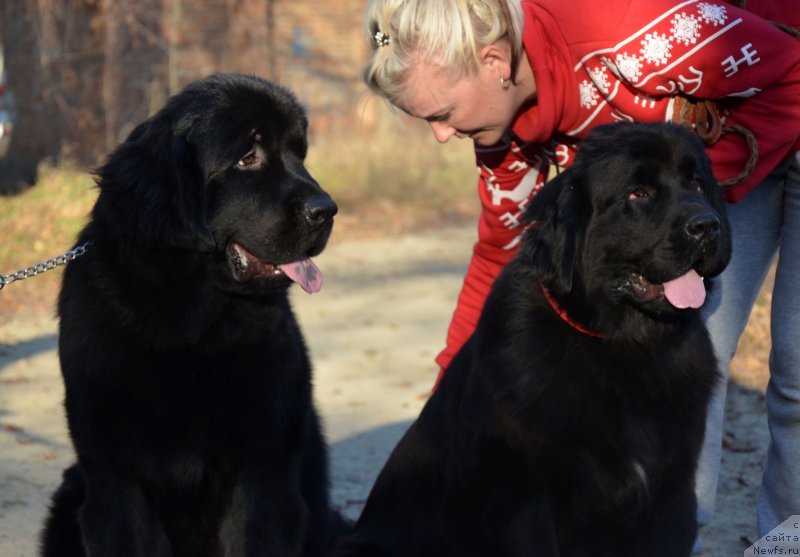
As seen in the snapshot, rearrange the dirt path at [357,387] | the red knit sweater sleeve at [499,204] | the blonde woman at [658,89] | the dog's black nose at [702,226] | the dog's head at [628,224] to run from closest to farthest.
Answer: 1. the dog's black nose at [702,226]
2. the dog's head at [628,224]
3. the blonde woman at [658,89]
4. the red knit sweater sleeve at [499,204]
5. the dirt path at [357,387]

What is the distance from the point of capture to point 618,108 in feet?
10.9

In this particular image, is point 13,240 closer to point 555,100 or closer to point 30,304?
point 30,304

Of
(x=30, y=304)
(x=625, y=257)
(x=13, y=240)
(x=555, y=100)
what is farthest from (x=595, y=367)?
(x=13, y=240)

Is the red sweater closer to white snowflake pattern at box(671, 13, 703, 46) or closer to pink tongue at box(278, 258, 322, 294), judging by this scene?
white snowflake pattern at box(671, 13, 703, 46)

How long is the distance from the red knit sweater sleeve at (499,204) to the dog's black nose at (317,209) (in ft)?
2.37

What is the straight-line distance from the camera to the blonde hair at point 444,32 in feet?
10.4

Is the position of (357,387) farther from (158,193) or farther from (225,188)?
(158,193)

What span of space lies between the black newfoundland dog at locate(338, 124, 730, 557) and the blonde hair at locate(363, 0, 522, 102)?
0.43m

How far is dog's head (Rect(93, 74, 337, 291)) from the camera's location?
2.96 metres

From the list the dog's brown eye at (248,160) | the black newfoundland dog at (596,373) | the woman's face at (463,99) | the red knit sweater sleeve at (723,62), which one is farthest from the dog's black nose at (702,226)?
the dog's brown eye at (248,160)

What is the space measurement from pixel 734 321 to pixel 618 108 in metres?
0.84

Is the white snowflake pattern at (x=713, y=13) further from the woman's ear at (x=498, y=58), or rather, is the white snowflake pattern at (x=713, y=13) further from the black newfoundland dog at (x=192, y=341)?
the black newfoundland dog at (x=192, y=341)

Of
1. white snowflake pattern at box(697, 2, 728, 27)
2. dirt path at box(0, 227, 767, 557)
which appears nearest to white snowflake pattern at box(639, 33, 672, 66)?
white snowflake pattern at box(697, 2, 728, 27)

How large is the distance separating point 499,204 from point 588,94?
1.85ft
